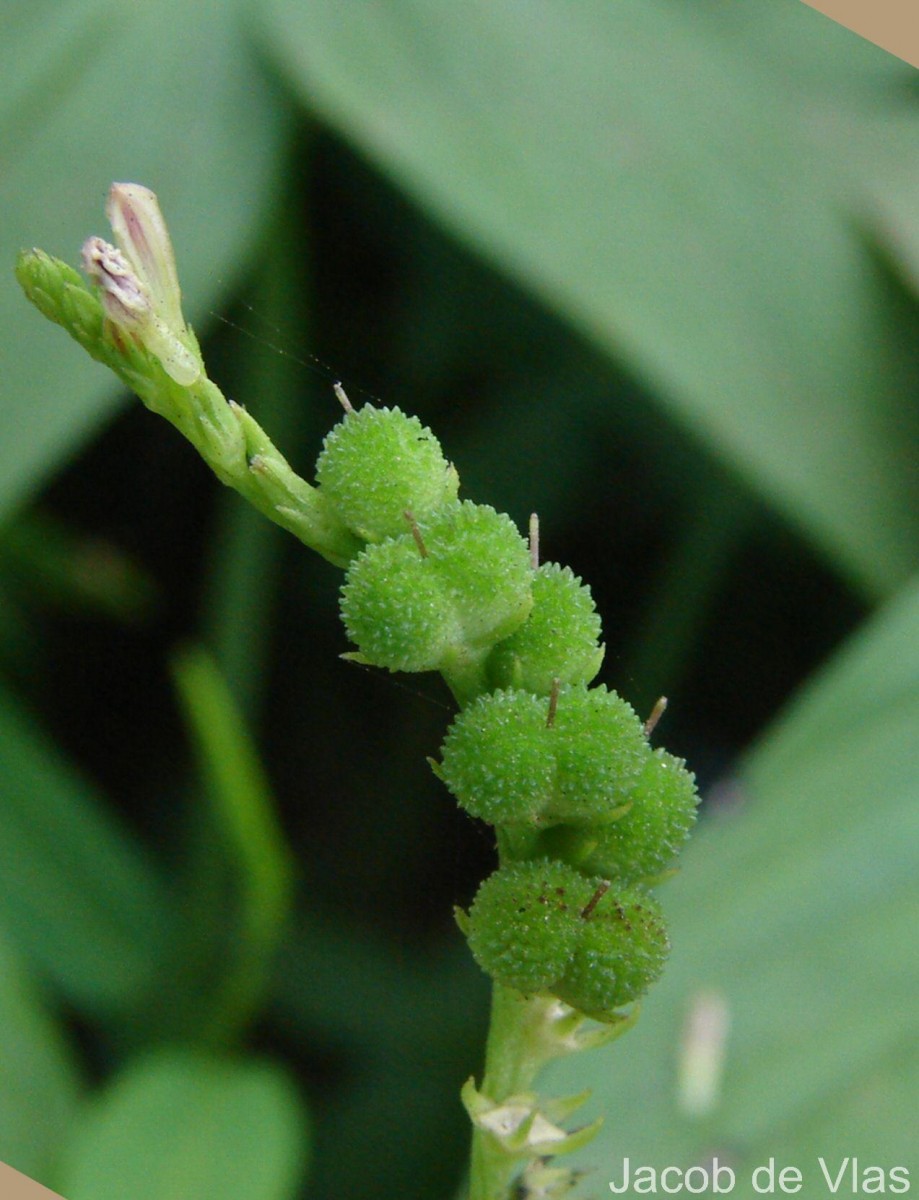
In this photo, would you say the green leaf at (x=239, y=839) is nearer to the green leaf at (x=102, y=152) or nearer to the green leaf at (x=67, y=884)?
the green leaf at (x=67, y=884)

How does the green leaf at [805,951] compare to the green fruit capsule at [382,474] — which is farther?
the green leaf at [805,951]

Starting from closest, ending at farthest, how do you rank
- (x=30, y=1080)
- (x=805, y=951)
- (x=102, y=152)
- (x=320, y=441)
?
(x=805, y=951)
(x=30, y=1080)
(x=102, y=152)
(x=320, y=441)

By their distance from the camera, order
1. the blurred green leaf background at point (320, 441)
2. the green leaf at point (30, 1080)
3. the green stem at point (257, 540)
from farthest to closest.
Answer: the green stem at point (257, 540), the blurred green leaf background at point (320, 441), the green leaf at point (30, 1080)

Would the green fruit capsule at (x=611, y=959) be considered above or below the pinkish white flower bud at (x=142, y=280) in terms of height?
below

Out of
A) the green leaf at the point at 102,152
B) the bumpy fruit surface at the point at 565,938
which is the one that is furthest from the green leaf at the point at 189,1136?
the bumpy fruit surface at the point at 565,938

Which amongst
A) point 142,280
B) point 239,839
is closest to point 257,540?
point 239,839

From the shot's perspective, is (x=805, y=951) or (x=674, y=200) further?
(x=674, y=200)

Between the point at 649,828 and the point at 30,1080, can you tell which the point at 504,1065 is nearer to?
the point at 649,828
